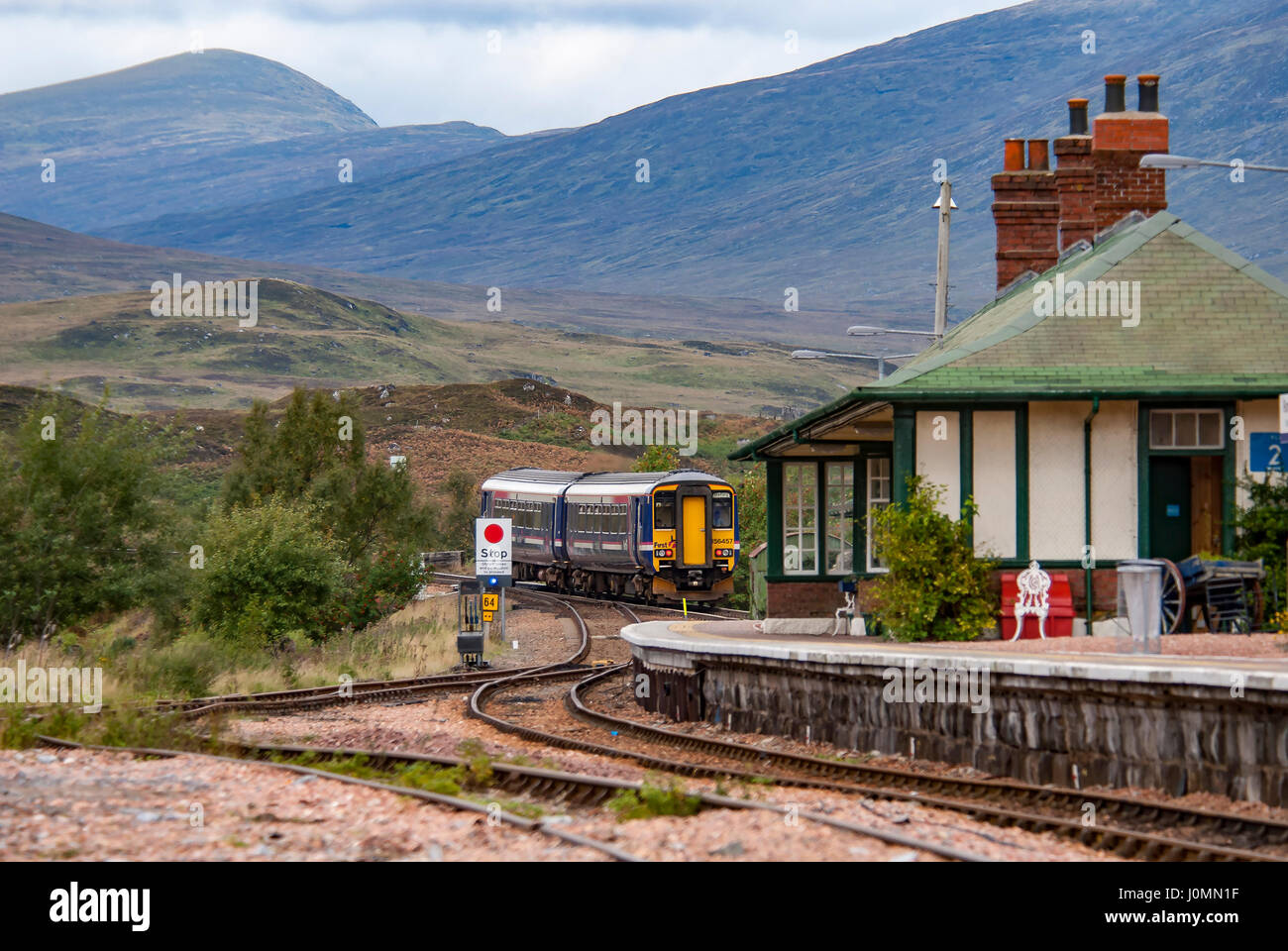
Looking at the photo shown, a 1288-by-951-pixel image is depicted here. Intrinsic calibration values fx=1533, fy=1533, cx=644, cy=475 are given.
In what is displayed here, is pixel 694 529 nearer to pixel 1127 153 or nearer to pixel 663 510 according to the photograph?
pixel 663 510

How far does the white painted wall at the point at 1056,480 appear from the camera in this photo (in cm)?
1902

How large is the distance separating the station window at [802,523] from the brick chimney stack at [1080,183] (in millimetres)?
6218

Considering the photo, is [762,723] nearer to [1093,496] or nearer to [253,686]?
[1093,496]

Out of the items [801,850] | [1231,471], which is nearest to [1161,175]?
[1231,471]

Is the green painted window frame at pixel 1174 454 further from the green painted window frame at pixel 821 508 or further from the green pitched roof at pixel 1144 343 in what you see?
the green painted window frame at pixel 821 508

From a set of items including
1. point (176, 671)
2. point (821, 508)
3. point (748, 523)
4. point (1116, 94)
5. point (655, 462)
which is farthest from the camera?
point (655, 462)

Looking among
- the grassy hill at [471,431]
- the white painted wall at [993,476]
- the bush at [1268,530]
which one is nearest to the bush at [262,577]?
the white painted wall at [993,476]

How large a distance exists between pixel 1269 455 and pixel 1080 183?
8.90 m

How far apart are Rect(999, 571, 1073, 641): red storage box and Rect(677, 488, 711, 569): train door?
20732 millimetres

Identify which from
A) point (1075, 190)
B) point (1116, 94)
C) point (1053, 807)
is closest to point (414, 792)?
point (1053, 807)

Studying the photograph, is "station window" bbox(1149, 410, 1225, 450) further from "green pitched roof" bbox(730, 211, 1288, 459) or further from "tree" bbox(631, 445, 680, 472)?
"tree" bbox(631, 445, 680, 472)

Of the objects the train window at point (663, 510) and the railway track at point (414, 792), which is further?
the train window at point (663, 510)

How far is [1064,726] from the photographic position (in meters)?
13.4
